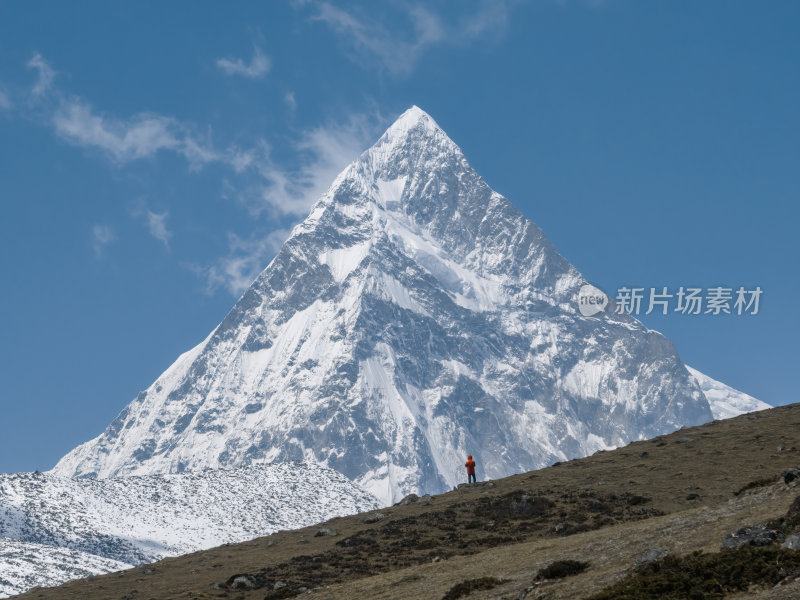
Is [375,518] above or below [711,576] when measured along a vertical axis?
above

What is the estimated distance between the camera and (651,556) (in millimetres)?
23641

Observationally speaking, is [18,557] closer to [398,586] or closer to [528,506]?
[528,506]

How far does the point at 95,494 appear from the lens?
118 m

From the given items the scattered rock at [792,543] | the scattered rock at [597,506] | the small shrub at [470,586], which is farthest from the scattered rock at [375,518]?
the scattered rock at [792,543]

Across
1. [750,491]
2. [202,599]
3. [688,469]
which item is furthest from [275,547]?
[750,491]

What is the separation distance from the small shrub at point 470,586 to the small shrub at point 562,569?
155 centimetres

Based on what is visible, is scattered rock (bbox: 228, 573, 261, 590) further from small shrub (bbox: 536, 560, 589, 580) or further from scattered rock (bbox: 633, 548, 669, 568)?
scattered rock (bbox: 633, 548, 669, 568)

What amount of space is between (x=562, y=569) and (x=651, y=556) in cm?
289

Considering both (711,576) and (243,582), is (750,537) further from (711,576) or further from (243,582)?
(243,582)

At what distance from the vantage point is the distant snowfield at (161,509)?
4048 inches

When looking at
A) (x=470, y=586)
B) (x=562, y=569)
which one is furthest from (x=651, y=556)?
(x=470, y=586)

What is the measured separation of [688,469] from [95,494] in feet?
290

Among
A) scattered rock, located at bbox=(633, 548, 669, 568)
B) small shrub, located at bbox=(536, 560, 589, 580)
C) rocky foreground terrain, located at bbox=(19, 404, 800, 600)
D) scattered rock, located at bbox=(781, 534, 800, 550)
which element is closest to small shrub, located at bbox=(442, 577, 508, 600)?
rocky foreground terrain, located at bbox=(19, 404, 800, 600)

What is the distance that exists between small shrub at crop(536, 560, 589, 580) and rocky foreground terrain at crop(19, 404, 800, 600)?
4cm
